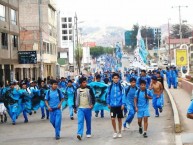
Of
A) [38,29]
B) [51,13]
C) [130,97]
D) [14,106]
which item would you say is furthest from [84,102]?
[51,13]

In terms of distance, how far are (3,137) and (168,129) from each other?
4.91 meters

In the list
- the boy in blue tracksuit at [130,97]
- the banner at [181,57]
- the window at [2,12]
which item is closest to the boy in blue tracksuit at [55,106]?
the boy in blue tracksuit at [130,97]

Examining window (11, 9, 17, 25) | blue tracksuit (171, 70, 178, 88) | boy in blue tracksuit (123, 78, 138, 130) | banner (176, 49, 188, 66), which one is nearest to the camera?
boy in blue tracksuit (123, 78, 138, 130)

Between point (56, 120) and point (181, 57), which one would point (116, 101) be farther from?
point (181, 57)

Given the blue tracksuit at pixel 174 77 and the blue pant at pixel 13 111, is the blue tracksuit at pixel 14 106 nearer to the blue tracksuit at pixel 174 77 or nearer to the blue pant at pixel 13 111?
the blue pant at pixel 13 111

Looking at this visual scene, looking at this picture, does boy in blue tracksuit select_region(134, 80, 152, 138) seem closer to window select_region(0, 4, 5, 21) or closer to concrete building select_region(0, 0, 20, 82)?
concrete building select_region(0, 0, 20, 82)

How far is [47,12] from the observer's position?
197 ft

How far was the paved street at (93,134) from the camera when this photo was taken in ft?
40.5

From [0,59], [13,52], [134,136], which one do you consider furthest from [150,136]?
[13,52]

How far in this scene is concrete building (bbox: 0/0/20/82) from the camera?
38.8 m

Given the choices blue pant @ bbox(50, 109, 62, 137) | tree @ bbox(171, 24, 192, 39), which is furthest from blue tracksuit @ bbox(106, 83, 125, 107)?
tree @ bbox(171, 24, 192, 39)

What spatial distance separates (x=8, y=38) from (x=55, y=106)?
28.2 meters

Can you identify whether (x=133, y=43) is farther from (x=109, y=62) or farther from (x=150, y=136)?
(x=150, y=136)

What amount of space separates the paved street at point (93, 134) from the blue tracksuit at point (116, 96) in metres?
0.93
